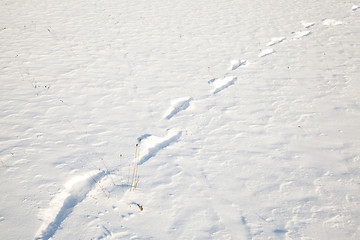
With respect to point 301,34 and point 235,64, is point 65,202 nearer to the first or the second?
point 235,64

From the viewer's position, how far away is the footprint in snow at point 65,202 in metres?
2.14

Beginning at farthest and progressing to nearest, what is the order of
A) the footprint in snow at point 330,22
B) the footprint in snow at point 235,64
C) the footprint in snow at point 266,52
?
the footprint in snow at point 330,22, the footprint in snow at point 266,52, the footprint in snow at point 235,64

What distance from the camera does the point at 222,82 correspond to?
Answer: 4.61 meters

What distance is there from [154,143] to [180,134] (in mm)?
420

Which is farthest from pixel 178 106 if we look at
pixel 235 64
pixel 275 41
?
pixel 275 41

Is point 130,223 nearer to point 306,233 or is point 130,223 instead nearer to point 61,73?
point 306,233

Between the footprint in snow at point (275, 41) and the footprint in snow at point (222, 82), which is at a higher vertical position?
the footprint in snow at point (222, 82)

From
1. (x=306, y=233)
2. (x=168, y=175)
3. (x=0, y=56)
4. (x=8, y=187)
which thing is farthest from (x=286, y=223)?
(x=0, y=56)

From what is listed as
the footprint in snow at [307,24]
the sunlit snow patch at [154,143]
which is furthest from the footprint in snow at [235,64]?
the footprint in snow at [307,24]

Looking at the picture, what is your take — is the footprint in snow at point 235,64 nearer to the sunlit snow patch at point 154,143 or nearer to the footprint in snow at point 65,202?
the sunlit snow patch at point 154,143

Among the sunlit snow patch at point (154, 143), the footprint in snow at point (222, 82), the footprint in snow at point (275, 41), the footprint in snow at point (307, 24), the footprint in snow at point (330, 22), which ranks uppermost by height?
the sunlit snow patch at point (154, 143)

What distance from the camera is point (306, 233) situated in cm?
212

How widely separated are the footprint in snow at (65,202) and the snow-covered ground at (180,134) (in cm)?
1

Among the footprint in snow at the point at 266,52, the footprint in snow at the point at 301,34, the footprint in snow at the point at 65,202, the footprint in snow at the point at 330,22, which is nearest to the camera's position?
the footprint in snow at the point at 65,202
